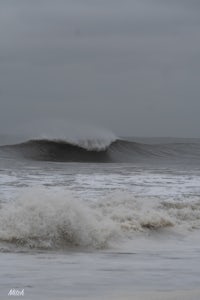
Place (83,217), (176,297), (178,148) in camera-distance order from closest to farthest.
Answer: (176,297), (83,217), (178,148)

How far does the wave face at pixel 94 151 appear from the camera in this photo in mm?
27828

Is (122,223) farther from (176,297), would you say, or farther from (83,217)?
(176,297)

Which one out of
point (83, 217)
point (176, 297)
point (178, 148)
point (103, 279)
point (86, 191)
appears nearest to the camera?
point (176, 297)

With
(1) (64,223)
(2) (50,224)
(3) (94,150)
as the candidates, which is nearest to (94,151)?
(3) (94,150)

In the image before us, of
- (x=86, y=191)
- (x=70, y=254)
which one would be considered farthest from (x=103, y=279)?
(x=86, y=191)

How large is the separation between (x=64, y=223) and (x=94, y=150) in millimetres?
23583

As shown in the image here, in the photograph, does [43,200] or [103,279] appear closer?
[103,279]

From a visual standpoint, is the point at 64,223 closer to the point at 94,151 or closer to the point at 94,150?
the point at 94,151

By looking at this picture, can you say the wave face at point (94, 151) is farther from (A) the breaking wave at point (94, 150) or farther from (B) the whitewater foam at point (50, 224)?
(B) the whitewater foam at point (50, 224)

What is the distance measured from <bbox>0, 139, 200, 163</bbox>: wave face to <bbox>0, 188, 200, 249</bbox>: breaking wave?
17.4 meters

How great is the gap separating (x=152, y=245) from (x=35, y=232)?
4.83 feet

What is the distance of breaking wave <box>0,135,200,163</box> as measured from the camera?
91.5 feet

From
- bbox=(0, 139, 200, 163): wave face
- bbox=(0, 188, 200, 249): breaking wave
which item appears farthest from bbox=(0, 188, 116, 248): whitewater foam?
bbox=(0, 139, 200, 163): wave face

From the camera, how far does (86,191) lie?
40.8 ft
